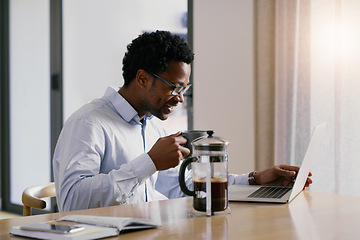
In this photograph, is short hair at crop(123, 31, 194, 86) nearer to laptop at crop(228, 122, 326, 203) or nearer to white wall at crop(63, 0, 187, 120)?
laptop at crop(228, 122, 326, 203)

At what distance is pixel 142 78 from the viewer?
77.7 inches

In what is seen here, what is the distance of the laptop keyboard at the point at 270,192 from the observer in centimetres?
155

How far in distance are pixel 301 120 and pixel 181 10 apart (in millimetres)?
1477

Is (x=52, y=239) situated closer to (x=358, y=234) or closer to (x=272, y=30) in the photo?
(x=358, y=234)

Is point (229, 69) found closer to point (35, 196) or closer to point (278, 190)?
point (278, 190)

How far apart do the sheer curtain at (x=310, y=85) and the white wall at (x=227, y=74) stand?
76 millimetres

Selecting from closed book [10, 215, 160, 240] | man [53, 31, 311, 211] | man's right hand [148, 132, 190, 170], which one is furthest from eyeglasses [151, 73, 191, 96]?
closed book [10, 215, 160, 240]

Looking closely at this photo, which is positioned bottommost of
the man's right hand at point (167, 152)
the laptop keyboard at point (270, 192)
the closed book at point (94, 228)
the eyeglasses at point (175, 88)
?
the laptop keyboard at point (270, 192)

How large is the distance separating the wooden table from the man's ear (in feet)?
2.00

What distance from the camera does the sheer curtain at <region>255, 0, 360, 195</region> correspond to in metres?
2.44

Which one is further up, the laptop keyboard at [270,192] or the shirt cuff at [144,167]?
the shirt cuff at [144,167]

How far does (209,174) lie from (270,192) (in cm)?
47

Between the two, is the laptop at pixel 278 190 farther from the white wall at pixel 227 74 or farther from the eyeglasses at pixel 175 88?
the white wall at pixel 227 74

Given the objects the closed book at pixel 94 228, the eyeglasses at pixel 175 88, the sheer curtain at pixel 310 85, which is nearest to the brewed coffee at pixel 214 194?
the closed book at pixel 94 228
